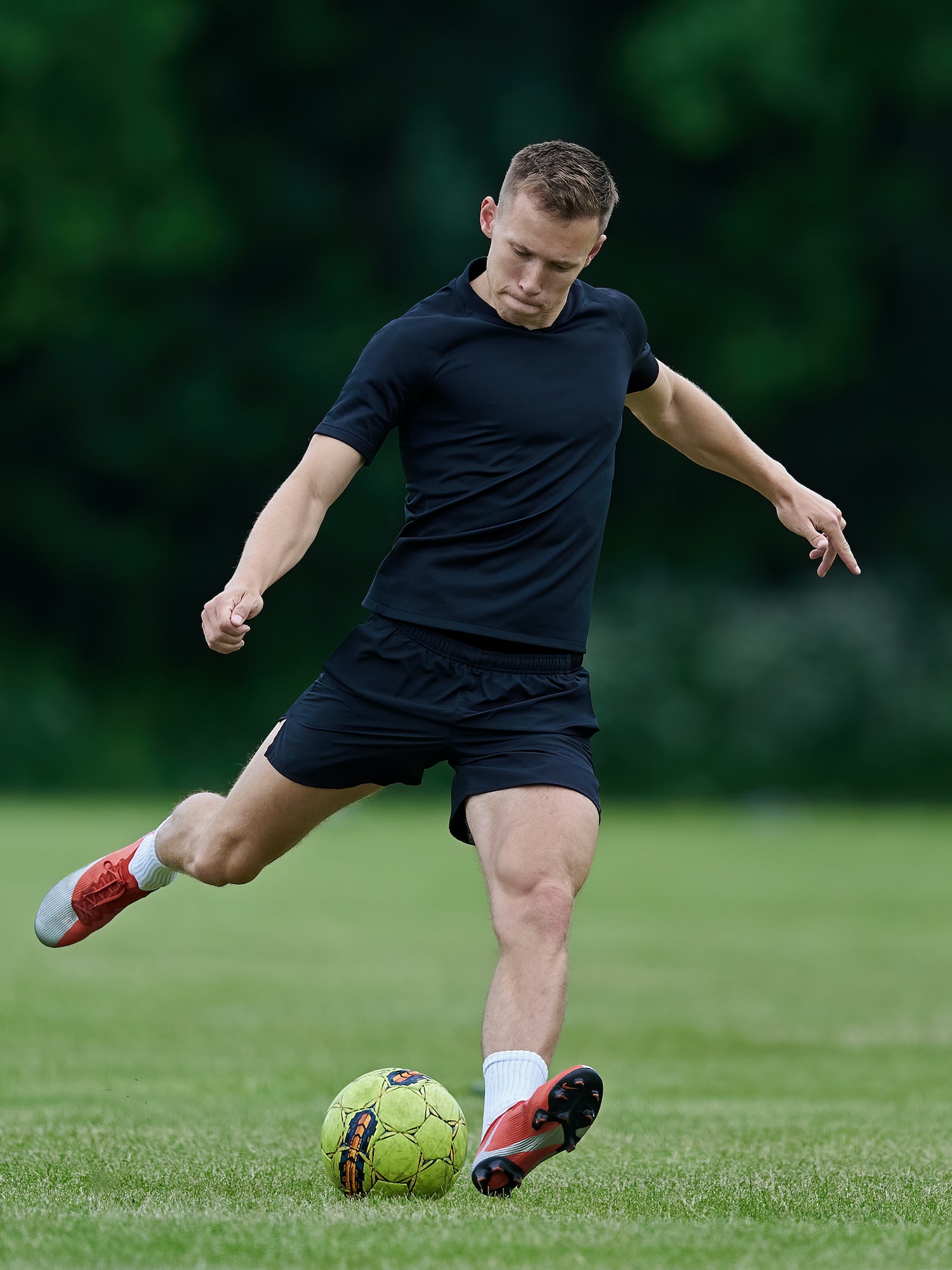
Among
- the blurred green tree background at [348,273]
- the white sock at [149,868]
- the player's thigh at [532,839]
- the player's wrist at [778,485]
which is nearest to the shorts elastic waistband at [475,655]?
the player's thigh at [532,839]

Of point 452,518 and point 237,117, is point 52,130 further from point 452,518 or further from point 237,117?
point 452,518

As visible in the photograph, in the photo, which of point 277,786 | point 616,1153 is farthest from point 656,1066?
point 277,786

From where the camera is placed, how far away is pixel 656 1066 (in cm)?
870

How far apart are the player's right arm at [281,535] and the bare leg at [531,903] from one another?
845 millimetres

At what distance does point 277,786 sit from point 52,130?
26.6 meters

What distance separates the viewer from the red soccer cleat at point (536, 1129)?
4.54 m

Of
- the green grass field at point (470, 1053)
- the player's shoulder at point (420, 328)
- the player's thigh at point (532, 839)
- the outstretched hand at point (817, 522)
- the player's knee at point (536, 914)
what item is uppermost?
the player's shoulder at point (420, 328)

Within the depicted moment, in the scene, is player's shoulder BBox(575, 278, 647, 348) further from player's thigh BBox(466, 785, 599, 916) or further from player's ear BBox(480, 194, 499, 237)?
player's thigh BBox(466, 785, 599, 916)

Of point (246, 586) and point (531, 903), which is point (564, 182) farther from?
point (531, 903)

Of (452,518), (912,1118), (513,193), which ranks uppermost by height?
(513,193)

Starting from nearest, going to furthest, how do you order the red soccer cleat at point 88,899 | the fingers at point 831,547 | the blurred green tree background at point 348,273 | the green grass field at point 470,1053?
the green grass field at point 470,1053 → the fingers at point 831,547 → the red soccer cleat at point 88,899 → the blurred green tree background at point 348,273

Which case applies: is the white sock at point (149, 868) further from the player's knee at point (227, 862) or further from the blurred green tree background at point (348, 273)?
the blurred green tree background at point (348, 273)

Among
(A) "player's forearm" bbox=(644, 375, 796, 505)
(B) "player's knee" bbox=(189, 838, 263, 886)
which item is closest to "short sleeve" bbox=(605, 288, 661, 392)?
(A) "player's forearm" bbox=(644, 375, 796, 505)

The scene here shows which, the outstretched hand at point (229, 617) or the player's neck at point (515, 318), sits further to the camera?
the player's neck at point (515, 318)
